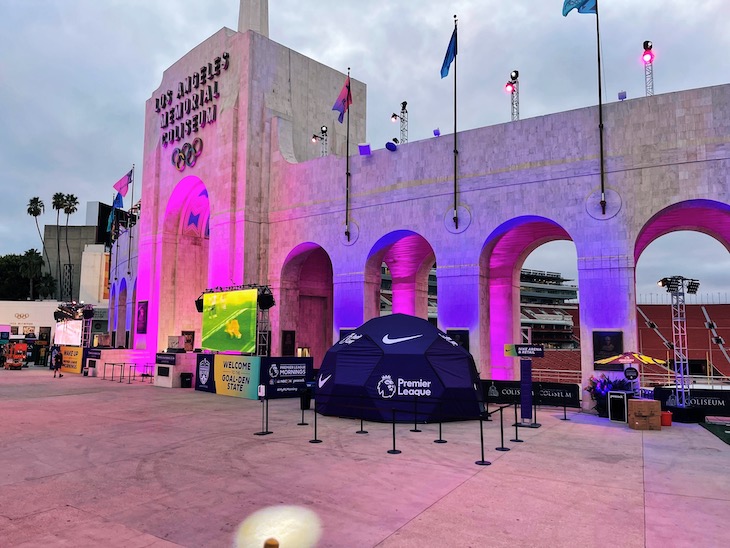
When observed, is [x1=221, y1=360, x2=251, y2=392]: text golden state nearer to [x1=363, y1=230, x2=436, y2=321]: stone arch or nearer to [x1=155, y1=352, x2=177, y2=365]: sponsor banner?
[x1=155, y1=352, x2=177, y2=365]: sponsor banner

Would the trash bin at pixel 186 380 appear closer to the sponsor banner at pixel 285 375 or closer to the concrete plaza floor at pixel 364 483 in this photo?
the sponsor banner at pixel 285 375

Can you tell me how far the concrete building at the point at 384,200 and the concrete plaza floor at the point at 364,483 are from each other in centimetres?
842

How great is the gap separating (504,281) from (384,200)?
792 centimetres

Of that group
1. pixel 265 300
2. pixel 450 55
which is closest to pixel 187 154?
pixel 265 300

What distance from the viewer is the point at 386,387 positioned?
16453 millimetres

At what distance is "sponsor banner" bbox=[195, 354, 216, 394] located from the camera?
85.1 ft

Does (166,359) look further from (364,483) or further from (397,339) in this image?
(364,483)

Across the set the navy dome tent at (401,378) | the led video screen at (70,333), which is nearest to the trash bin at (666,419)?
the navy dome tent at (401,378)

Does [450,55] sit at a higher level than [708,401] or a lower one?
higher

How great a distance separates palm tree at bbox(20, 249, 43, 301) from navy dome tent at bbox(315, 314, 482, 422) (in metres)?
87.8

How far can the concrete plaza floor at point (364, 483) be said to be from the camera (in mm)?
7246

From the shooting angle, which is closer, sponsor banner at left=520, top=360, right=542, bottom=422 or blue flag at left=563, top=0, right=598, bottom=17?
sponsor banner at left=520, top=360, right=542, bottom=422

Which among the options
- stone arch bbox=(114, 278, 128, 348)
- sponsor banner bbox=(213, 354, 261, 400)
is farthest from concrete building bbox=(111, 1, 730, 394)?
stone arch bbox=(114, 278, 128, 348)

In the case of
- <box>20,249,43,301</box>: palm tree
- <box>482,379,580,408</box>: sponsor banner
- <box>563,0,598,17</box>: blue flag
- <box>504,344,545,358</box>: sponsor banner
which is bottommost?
<box>482,379,580,408</box>: sponsor banner
